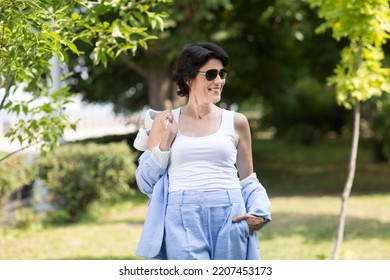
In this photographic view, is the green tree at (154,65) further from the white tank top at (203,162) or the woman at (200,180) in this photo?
the white tank top at (203,162)

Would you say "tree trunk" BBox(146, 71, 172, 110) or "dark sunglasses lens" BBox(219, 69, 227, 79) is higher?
"tree trunk" BBox(146, 71, 172, 110)

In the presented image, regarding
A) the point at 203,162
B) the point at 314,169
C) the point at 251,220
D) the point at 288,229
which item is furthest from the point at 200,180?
the point at 314,169

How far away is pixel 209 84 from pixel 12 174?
6.49 m

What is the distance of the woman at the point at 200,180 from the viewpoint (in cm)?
330

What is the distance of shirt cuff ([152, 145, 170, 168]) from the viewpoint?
10.9 ft

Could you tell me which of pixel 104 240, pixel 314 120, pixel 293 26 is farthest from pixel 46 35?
pixel 314 120

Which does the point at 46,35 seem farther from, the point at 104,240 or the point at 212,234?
the point at 104,240

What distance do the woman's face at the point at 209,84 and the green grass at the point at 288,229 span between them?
4356 millimetres

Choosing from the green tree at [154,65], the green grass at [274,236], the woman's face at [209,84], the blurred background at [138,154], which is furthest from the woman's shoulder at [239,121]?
the green tree at [154,65]

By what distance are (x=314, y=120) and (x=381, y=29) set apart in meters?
23.4

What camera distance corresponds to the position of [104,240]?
940 centimetres

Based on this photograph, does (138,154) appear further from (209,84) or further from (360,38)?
(209,84)

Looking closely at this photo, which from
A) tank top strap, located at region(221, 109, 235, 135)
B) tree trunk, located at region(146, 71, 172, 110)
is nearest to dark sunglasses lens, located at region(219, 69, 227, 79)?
tank top strap, located at region(221, 109, 235, 135)

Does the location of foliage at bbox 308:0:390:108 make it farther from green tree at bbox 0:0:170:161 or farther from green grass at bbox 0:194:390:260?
green tree at bbox 0:0:170:161
